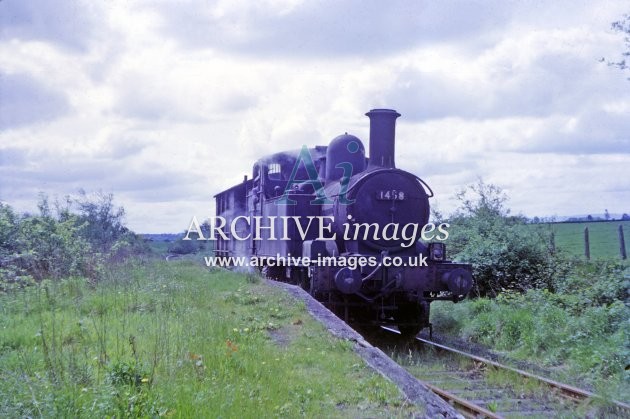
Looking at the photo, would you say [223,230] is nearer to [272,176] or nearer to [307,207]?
[272,176]

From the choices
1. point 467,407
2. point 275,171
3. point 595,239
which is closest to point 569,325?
point 467,407

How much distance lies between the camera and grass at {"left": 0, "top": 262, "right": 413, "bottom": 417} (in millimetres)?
4262

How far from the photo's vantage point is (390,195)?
33.4ft

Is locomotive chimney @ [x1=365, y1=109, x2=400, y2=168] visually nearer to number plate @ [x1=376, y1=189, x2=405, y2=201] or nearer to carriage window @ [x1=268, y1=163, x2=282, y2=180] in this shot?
number plate @ [x1=376, y1=189, x2=405, y2=201]

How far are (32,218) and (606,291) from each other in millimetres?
10382

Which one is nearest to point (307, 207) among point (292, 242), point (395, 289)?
point (292, 242)

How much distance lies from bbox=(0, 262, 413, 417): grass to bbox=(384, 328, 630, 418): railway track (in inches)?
50.3

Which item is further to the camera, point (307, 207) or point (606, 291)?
point (307, 207)

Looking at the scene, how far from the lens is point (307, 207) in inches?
451

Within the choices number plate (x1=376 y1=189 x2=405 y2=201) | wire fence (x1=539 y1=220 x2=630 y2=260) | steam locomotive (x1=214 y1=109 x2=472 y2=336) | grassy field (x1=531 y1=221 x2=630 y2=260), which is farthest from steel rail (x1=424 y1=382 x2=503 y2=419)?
grassy field (x1=531 y1=221 x2=630 y2=260)

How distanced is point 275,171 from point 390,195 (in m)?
4.29

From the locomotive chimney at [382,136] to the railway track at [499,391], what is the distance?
3.54 meters

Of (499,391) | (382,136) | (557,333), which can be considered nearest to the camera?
(499,391)

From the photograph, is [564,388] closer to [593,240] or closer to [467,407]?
[467,407]
